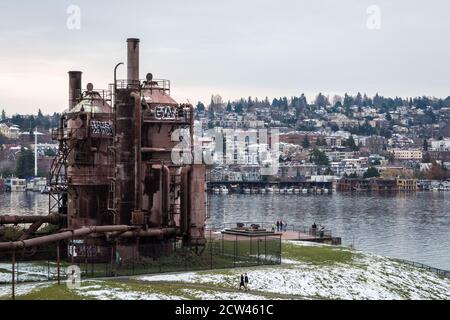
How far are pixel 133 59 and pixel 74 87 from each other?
843 centimetres

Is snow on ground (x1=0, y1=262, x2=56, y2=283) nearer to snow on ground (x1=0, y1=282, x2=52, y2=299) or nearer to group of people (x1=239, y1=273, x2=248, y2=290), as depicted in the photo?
snow on ground (x1=0, y1=282, x2=52, y2=299)

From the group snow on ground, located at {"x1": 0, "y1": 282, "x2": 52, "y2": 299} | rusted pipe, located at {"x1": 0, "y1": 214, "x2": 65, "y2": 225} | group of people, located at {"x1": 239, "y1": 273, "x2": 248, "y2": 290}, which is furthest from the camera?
rusted pipe, located at {"x1": 0, "y1": 214, "x2": 65, "y2": 225}

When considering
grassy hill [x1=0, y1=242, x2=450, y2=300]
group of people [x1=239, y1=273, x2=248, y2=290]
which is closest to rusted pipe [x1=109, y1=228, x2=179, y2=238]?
grassy hill [x1=0, y1=242, x2=450, y2=300]

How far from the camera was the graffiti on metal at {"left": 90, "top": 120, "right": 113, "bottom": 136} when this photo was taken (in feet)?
199

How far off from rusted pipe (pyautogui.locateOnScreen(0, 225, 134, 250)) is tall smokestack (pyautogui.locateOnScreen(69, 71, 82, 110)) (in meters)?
14.1

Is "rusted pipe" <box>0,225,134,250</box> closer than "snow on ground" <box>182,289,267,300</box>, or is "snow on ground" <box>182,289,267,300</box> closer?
"snow on ground" <box>182,289,267,300</box>

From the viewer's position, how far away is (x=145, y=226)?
191ft

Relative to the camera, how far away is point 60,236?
5241cm

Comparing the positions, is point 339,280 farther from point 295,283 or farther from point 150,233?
point 150,233

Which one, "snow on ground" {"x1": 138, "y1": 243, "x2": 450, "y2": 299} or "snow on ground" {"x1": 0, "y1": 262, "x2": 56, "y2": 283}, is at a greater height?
"snow on ground" {"x1": 0, "y1": 262, "x2": 56, "y2": 283}

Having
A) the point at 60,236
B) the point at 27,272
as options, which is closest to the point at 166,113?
the point at 60,236

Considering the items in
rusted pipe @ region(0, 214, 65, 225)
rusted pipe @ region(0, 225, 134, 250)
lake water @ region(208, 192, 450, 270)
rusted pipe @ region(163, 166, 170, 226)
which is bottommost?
lake water @ region(208, 192, 450, 270)

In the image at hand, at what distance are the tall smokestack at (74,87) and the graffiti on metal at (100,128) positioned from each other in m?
6.66
